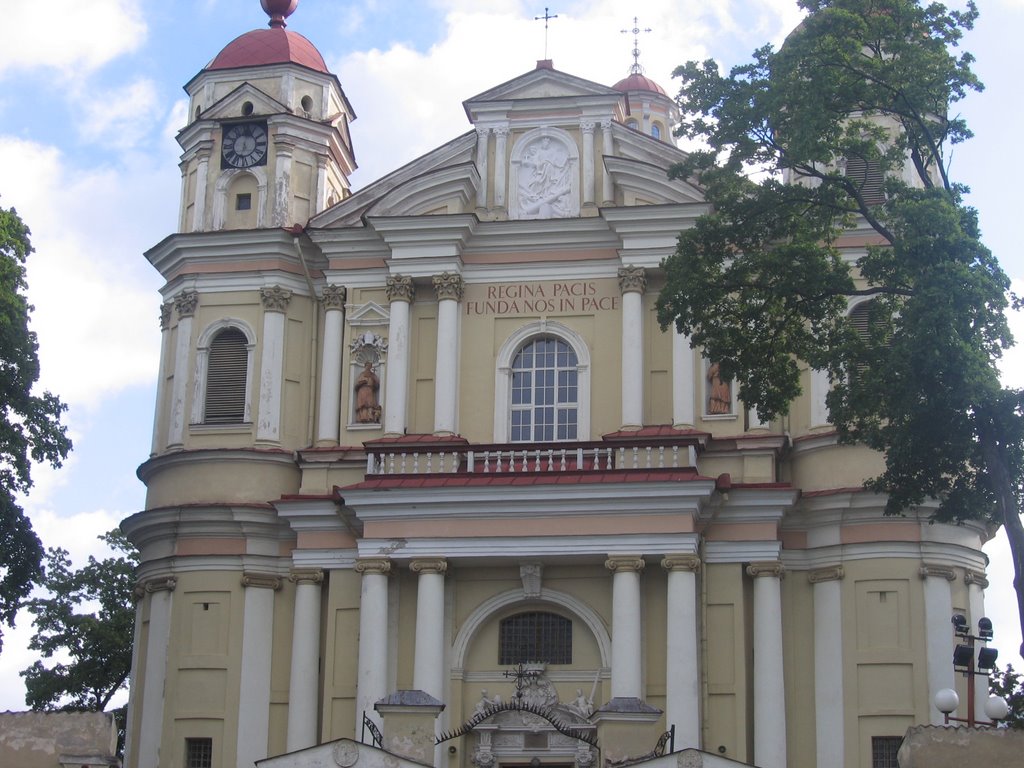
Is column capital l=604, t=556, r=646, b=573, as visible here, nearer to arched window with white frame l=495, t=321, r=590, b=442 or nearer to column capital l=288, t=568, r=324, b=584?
arched window with white frame l=495, t=321, r=590, b=442

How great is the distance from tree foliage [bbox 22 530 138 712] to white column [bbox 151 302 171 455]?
8129 mm

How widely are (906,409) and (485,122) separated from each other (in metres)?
12.9

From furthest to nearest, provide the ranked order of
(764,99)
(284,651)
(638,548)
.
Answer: (284,651), (638,548), (764,99)

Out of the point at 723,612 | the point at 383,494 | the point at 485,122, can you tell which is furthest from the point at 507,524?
the point at 485,122

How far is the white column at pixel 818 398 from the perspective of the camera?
29.4 m

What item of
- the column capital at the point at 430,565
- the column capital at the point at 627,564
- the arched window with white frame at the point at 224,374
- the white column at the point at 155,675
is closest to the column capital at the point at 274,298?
the arched window with white frame at the point at 224,374

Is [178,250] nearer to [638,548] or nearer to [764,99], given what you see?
[638,548]

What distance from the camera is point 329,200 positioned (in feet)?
110

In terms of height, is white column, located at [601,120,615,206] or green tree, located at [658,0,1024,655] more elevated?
white column, located at [601,120,615,206]

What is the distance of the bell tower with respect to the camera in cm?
3259

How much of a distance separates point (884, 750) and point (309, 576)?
9.82m

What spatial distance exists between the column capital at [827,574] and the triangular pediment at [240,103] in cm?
1314

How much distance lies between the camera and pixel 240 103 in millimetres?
33062

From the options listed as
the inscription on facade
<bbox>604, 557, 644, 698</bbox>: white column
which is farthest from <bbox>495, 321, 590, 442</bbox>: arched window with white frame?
<bbox>604, 557, 644, 698</bbox>: white column
